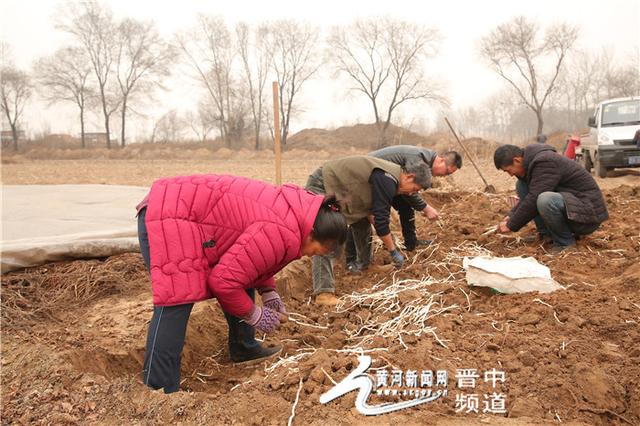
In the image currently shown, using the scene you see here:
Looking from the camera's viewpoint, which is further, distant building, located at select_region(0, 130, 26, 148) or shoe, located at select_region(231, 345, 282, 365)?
distant building, located at select_region(0, 130, 26, 148)

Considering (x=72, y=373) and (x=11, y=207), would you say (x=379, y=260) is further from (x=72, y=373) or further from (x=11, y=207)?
(x=11, y=207)

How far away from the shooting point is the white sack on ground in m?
3.67

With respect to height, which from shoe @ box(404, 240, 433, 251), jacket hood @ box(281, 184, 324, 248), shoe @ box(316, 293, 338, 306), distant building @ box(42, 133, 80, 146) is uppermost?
distant building @ box(42, 133, 80, 146)

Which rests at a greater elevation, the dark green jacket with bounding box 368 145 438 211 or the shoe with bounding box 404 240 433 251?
the dark green jacket with bounding box 368 145 438 211

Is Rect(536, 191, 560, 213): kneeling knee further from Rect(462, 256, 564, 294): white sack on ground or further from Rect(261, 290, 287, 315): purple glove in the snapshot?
Rect(261, 290, 287, 315): purple glove

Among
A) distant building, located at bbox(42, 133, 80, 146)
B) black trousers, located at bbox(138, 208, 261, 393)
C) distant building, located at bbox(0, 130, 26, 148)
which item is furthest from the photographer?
distant building, located at bbox(42, 133, 80, 146)

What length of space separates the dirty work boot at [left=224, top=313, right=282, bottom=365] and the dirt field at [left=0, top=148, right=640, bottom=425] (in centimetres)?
8

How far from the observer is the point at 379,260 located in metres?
5.30

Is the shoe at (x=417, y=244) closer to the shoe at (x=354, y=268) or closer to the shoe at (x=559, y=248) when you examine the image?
the shoe at (x=354, y=268)

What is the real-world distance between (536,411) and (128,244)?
3402 millimetres

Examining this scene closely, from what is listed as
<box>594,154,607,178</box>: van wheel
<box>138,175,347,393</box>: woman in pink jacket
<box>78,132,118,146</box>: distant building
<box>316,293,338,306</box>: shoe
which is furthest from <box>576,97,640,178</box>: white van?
<box>78,132,118,146</box>: distant building

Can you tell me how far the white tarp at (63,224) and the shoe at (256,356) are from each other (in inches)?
69.6

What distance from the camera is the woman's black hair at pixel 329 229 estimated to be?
94.3 inches

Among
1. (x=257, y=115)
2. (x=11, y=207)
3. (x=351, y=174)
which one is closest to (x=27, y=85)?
(x=257, y=115)
